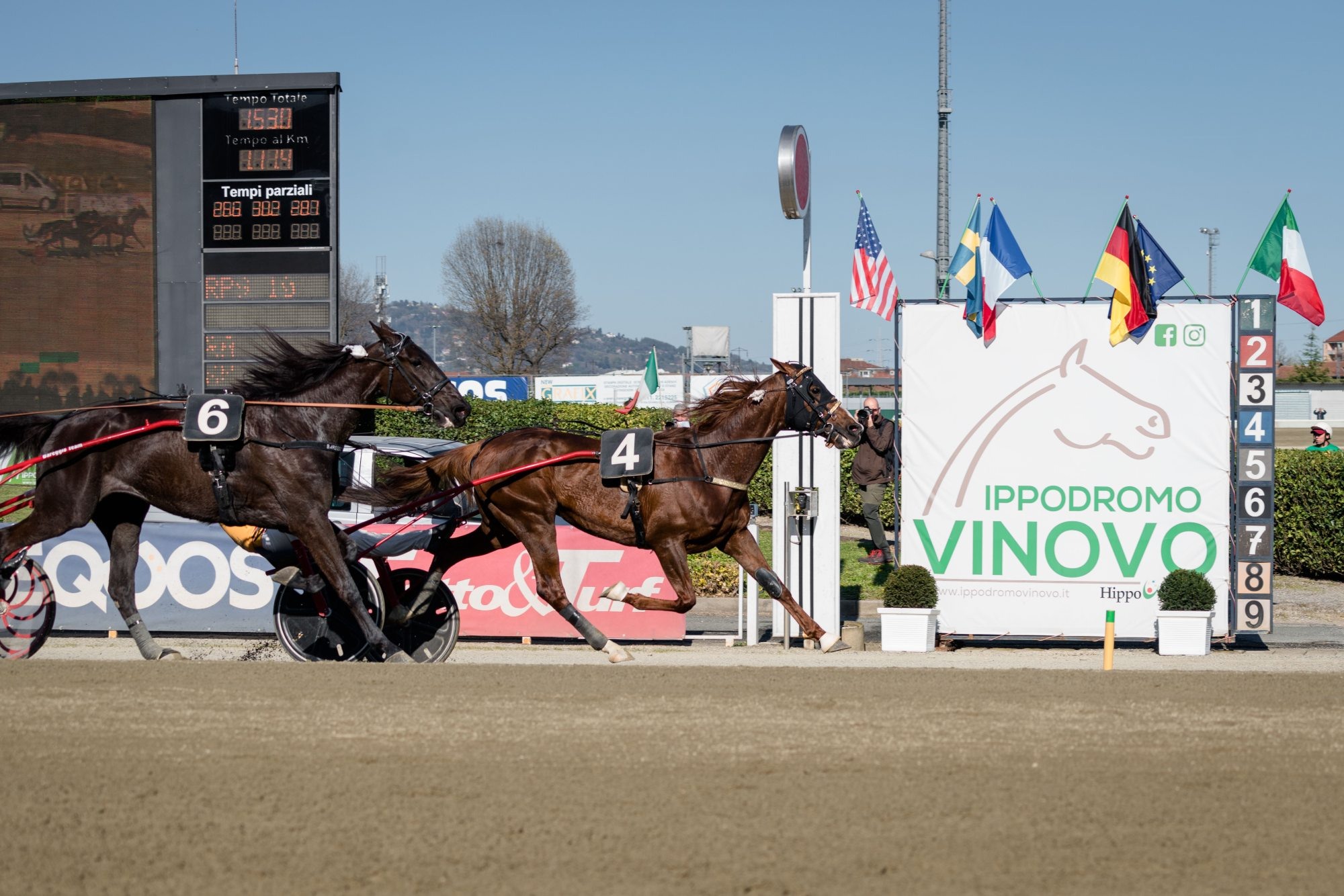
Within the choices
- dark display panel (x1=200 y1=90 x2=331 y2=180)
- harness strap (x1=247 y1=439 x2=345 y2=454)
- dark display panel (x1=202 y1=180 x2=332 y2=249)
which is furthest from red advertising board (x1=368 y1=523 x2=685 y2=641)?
dark display panel (x1=200 y1=90 x2=331 y2=180)

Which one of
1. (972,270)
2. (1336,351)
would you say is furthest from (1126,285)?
(1336,351)

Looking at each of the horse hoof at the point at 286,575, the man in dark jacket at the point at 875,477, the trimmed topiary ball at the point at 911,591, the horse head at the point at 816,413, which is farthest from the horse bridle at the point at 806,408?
the man in dark jacket at the point at 875,477

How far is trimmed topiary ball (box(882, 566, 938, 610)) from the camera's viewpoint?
9594 millimetres

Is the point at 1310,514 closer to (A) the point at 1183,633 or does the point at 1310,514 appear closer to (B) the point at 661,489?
(A) the point at 1183,633

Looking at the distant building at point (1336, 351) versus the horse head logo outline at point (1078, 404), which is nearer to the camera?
the horse head logo outline at point (1078, 404)

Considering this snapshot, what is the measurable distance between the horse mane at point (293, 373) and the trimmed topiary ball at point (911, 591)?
4.28 metres

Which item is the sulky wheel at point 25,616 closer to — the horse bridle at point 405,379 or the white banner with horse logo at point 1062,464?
the horse bridle at point 405,379

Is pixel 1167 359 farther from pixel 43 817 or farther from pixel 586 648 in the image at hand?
pixel 43 817

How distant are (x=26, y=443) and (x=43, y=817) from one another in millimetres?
4240

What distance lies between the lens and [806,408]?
26.1ft

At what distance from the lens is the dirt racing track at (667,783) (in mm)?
3998

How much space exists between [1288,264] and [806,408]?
4210 millimetres

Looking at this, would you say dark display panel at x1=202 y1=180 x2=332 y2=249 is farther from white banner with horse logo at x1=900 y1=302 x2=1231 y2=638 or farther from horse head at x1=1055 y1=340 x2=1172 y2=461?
horse head at x1=1055 y1=340 x2=1172 y2=461

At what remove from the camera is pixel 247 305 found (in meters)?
12.6
